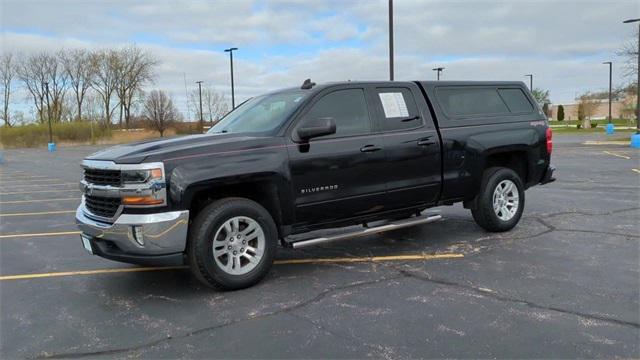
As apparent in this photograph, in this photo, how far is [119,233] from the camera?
186 inches

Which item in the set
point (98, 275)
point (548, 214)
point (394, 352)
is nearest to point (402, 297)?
point (394, 352)

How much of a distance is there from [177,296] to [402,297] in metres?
1.99

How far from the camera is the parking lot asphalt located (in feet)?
12.6

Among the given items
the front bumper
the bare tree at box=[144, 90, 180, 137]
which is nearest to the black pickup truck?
the front bumper

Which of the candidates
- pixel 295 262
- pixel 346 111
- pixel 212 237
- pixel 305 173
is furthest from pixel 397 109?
pixel 212 237

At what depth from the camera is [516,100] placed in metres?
7.57

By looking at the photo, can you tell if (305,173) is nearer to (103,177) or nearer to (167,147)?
(167,147)

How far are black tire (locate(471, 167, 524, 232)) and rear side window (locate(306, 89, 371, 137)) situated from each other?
1.99 metres

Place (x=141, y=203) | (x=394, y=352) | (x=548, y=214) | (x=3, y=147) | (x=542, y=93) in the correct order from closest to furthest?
(x=394, y=352), (x=141, y=203), (x=548, y=214), (x=3, y=147), (x=542, y=93)

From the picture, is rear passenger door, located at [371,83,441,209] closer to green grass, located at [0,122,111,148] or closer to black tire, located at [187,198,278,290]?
black tire, located at [187,198,278,290]

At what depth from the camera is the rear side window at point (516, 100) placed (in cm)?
746

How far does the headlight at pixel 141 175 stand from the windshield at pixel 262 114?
126 cm

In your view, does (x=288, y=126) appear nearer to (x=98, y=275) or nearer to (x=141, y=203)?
(x=141, y=203)

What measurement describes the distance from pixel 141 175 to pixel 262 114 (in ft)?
5.70
